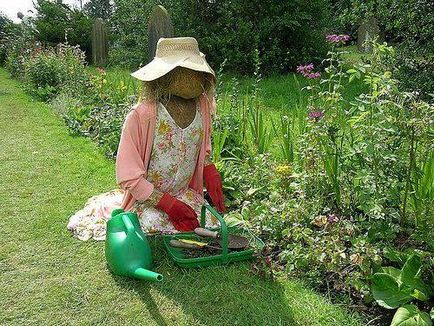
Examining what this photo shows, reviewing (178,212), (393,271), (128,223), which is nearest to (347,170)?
(393,271)

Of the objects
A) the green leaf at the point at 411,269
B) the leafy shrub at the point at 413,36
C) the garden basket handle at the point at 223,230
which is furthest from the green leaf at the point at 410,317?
the leafy shrub at the point at 413,36

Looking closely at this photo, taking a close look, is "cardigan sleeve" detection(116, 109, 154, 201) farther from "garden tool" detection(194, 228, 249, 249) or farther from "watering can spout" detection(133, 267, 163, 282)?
"watering can spout" detection(133, 267, 163, 282)

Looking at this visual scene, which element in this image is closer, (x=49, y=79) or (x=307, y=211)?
(x=307, y=211)

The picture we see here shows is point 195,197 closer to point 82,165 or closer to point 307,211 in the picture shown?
point 307,211


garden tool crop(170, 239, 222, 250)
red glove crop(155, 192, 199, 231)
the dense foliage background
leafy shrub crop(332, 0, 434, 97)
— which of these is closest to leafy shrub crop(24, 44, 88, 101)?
the dense foliage background

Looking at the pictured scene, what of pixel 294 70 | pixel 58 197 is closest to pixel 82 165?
pixel 58 197

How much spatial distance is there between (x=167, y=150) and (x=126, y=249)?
30.1 inches

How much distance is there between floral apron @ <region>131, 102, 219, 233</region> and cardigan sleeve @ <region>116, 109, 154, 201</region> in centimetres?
13

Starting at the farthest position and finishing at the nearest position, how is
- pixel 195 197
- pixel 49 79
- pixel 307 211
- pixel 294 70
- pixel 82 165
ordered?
pixel 294 70 < pixel 49 79 < pixel 82 165 < pixel 195 197 < pixel 307 211

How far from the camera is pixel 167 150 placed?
300cm

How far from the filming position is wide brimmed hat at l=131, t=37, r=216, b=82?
8.82ft

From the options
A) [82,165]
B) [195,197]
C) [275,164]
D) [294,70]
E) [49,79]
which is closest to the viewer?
[195,197]

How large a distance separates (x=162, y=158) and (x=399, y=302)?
62.5 inches

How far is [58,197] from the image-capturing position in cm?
389
